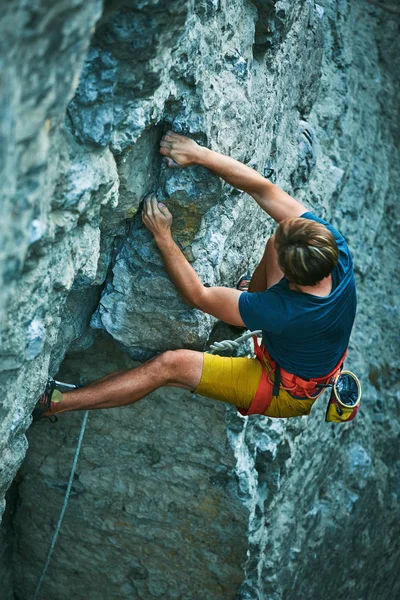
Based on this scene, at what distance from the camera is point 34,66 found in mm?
1723

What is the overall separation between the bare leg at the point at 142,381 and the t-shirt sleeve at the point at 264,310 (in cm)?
46

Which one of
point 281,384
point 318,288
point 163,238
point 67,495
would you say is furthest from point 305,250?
point 67,495

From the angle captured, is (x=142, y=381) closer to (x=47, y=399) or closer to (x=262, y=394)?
(x=47, y=399)

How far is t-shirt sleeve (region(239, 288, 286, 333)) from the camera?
313 cm

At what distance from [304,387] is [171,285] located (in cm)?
77

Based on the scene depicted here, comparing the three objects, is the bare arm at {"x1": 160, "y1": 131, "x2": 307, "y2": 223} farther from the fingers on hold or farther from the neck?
the neck

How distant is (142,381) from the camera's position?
11.6 ft

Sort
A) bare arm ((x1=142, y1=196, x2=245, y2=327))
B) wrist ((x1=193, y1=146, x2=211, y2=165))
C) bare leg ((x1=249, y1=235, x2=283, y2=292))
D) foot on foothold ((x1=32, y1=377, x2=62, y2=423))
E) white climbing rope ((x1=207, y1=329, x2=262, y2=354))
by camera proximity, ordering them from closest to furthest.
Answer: wrist ((x1=193, y1=146, x2=211, y2=165)) → bare arm ((x1=142, y1=196, x2=245, y2=327)) → bare leg ((x1=249, y1=235, x2=283, y2=292)) → foot on foothold ((x1=32, y1=377, x2=62, y2=423)) → white climbing rope ((x1=207, y1=329, x2=262, y2=354))

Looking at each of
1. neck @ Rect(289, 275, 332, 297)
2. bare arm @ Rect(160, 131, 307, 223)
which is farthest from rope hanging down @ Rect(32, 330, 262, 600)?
bare arm @ Rect(160, 131, 307, 223)

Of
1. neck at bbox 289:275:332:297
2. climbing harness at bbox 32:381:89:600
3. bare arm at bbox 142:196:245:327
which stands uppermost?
neck at bbox 289:275:332:297

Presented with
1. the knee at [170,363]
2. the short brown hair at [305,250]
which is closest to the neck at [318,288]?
the short brown hair at [305,250]

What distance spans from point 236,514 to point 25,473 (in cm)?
129

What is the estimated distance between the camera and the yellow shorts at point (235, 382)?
3520mm

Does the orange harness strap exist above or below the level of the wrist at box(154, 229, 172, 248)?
below
